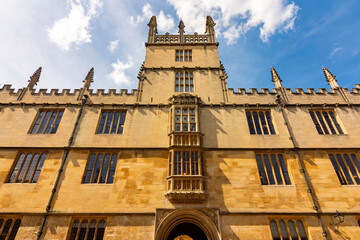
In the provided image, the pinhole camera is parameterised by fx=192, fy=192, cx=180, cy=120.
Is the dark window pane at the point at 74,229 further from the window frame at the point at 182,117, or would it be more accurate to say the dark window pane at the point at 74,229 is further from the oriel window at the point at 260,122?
the oriel window at the point at 260,122

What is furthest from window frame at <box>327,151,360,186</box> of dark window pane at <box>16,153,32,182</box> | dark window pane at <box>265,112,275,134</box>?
dark window pane at <box>16,153,32,182</box>

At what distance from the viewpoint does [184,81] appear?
16.7m

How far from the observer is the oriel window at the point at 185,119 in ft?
44.8

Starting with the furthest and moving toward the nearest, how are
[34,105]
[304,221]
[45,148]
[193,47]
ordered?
[193,47] → [34,105] → [45,148] → [304,221]

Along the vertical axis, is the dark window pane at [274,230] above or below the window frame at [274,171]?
below

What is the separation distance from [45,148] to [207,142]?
11242 mm

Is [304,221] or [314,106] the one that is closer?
[304,221]

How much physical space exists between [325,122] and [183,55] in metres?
13.3

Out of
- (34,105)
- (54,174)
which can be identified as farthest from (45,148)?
(34,105)

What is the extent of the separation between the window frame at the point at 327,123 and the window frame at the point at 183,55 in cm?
1133

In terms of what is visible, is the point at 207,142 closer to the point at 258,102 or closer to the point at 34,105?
the point at 258,102

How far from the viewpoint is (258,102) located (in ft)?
51.6

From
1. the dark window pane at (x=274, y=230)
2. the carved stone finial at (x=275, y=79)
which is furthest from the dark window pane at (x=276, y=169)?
the carved stone finial at (x=275, y=79)

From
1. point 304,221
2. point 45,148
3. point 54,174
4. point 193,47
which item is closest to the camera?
point 304,221
